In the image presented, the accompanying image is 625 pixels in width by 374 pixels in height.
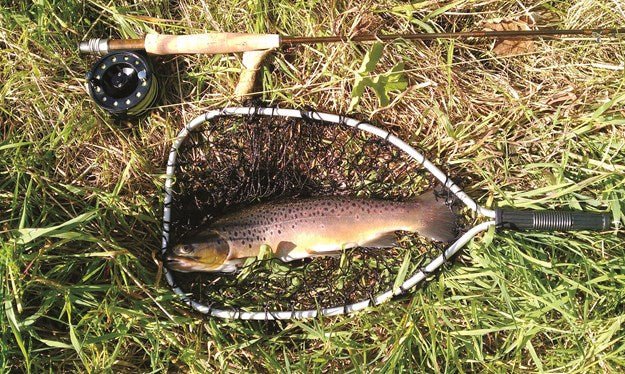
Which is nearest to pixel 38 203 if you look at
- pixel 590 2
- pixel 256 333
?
pixel 256 333

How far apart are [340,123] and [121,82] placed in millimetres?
1104

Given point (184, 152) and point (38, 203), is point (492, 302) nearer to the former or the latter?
point (184, 152)

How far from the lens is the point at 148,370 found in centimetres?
230

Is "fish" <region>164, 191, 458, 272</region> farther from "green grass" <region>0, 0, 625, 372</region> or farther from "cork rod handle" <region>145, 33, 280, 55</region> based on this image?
"cork rod handle" <region>145, 33, 280, 55</region>

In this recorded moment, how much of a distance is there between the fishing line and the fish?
9cm

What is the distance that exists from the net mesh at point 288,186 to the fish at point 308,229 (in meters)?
0.10

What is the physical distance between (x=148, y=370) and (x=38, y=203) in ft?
3.17

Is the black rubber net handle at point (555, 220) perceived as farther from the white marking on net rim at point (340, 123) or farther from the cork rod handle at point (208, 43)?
the cork rod handle at point (208, 43)

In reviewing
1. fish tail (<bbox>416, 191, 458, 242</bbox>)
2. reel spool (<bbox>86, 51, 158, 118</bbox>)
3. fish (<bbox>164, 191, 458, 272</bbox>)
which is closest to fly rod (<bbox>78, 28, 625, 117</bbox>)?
reel spool (<bbox>86, 51, 158, 118</bbox>)

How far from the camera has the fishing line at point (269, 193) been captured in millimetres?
2248

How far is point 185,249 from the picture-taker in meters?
2.24

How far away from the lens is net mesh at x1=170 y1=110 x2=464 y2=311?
235 centimetres

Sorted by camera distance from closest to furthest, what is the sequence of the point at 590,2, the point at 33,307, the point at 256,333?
the point at 33,307, the point at 256,333, the point at 590,2

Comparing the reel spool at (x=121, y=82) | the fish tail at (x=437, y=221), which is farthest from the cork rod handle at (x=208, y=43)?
the fish tail at (x=437, y=221)
